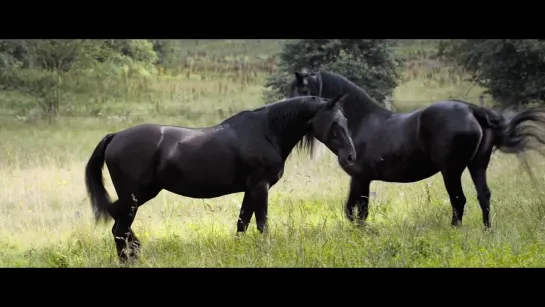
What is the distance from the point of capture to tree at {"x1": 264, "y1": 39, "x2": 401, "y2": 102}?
1866cm

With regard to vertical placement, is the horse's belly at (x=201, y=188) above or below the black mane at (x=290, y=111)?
below

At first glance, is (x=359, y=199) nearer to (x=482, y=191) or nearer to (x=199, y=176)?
(x=482, y=191)

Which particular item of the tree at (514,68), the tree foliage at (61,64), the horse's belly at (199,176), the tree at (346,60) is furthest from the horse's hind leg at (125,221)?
the tree foliage at (61,64)

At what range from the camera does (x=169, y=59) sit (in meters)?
32.4

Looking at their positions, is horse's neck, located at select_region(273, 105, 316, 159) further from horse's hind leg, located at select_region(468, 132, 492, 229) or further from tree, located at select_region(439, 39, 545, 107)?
tree, located at select_region(439, 39, 545, 107)

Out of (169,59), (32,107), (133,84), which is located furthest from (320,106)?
(169,59)

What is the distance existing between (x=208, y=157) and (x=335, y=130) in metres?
1.41

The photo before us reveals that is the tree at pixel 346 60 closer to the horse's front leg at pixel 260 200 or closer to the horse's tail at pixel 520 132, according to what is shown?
the horse's tail at pixel 520 132

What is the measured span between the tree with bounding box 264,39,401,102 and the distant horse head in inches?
462

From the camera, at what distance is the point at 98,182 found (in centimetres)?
712

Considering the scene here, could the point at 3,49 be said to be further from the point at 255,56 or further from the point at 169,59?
the point at 255,56

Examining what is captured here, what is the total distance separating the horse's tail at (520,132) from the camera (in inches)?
312

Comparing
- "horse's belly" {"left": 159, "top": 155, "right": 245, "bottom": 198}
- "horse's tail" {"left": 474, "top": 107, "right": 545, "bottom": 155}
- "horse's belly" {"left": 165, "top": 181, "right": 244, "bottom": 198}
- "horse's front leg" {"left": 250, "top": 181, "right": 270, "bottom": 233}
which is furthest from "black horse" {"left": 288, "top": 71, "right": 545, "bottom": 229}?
"horse's belly" {"left": 165, "top": 181, "right": 244, "bottom": 198}

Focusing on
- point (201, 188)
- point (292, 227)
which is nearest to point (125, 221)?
point (201, 188)
